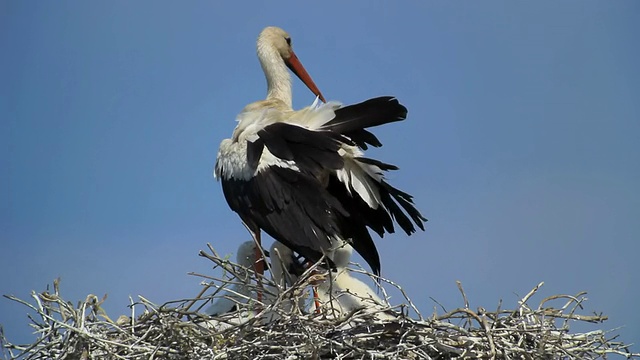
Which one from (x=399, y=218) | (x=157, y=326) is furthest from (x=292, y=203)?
(x=157, y=326)

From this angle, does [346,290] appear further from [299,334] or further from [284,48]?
[284,48]

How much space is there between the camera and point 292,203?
19.1 feet

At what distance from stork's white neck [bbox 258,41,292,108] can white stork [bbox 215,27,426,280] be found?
2.25 feet

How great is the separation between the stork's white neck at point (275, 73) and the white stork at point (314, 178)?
685 mm

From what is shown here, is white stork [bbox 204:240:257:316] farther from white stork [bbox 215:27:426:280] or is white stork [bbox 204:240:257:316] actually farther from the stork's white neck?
the stork's white neck

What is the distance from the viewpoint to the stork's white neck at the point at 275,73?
712 centimetres

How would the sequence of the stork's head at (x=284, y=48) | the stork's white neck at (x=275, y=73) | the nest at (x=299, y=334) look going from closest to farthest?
the nest at (x=299, y=334), the stork's white neck at (x=275, y=73), the stork's head at (x=284, y=48)

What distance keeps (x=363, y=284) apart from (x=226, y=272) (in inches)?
41.2

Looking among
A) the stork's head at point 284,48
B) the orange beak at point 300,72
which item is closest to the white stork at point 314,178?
the stork's head at point 284,48

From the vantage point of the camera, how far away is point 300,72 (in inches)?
299

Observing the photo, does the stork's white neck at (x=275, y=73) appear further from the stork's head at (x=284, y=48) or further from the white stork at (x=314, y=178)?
the white stork at (x=314, y=178)

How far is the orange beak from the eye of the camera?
7.57m

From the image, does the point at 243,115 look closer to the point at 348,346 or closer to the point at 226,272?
the point at 226,272

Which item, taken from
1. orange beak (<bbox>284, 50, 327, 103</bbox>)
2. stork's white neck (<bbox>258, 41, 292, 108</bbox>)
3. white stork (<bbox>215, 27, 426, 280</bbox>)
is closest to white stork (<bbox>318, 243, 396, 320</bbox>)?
white stork (<bbox>215, 27, 426, 280</bbox>)
